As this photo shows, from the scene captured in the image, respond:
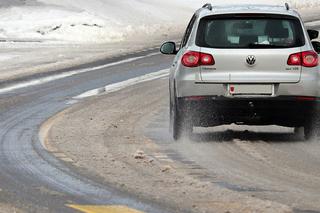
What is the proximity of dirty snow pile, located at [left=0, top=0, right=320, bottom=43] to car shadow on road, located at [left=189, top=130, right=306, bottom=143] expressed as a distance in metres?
21.4

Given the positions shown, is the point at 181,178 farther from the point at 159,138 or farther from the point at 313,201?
the point at 159,138

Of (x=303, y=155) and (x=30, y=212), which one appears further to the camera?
(x=303, y=155)

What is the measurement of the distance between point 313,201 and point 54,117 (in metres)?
8.29

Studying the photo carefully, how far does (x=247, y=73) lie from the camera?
13.1 m

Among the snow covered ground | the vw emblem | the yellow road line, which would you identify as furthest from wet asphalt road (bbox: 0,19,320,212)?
the snow covered ground

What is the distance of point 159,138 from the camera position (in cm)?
1392

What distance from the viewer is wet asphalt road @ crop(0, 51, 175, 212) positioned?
29.5ft

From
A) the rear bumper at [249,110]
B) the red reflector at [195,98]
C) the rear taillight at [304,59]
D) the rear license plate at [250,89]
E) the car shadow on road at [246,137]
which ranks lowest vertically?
the car shadow on road at [246,137]

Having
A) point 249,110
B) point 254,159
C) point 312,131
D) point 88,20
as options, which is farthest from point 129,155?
point 88,20

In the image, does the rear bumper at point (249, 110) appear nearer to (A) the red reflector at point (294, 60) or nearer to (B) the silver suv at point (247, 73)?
(B) the silver suv at point (247, 73)

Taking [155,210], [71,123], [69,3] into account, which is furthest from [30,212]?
[69,3]

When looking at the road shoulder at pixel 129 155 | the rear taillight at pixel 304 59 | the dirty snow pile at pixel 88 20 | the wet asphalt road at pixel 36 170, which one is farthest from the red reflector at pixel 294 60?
the dirty snow pile at pixel 88 20

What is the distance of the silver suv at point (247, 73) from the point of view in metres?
13.1

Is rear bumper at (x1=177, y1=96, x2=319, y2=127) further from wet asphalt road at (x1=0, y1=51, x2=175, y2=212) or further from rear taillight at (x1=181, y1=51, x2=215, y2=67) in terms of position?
wet asphalt road at (x1=0, y1=51, x2=175, y2=212)
